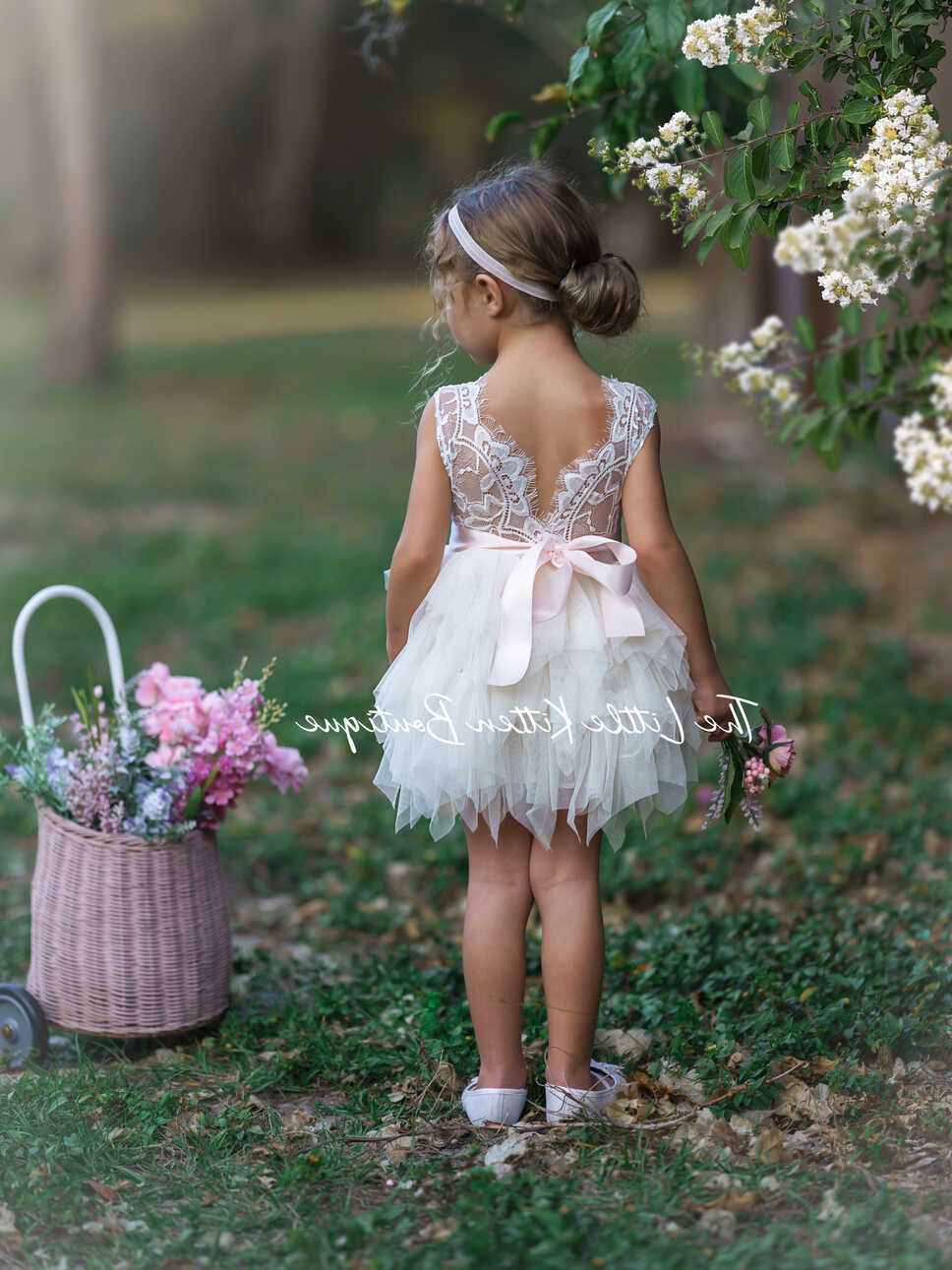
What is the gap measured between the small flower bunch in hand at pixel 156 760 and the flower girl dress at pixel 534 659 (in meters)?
0.57

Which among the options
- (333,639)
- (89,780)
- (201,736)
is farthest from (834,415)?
(333,639)

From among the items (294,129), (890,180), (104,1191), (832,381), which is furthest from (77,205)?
(104,1191)

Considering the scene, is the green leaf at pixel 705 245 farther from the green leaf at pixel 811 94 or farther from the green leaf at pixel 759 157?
the green leaf at pixel 811 94

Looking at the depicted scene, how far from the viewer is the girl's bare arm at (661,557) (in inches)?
103

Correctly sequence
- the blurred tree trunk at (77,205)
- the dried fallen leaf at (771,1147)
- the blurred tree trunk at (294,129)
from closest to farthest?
the dried fallen leaf at (771,1147)
the blurred tree trunk at (77,205)
the blurred tree trunk at (294,129)

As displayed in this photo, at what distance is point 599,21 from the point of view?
2.93m

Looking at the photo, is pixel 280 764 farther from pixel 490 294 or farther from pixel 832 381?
pixel 832 381

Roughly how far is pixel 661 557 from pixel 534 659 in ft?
1.03

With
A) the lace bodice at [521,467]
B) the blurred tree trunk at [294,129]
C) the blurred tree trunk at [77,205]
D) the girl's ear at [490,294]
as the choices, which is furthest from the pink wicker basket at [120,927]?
the blurred tree trunk at [294,129]

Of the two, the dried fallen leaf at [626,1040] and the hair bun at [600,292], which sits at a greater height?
the hair bun at [600,292]

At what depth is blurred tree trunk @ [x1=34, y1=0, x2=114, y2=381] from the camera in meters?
14.1

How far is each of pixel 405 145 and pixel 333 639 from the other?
20.3 m

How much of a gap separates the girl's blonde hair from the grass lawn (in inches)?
10.6

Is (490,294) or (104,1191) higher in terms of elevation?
(490,294)
